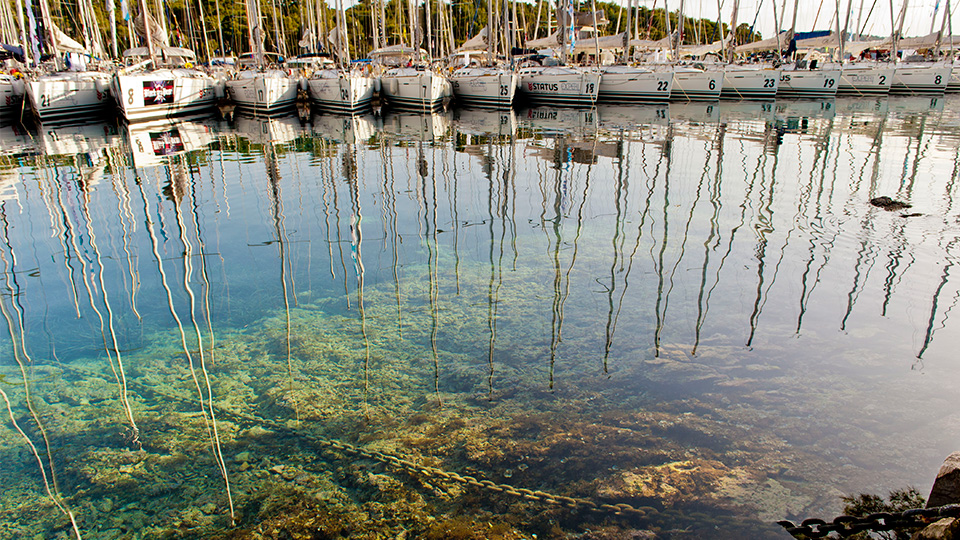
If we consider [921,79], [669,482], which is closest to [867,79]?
[921,79]

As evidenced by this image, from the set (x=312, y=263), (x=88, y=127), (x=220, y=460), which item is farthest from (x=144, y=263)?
(x=88, y=127)

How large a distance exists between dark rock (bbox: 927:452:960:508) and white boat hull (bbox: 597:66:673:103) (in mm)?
29523

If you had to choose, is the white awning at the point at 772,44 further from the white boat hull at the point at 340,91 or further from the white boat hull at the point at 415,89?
the white boat hull at the point at 340,91

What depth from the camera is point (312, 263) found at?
7.14 metres

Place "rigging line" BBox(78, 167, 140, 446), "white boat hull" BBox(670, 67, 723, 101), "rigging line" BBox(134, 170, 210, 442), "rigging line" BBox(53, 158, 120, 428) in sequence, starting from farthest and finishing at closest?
1. "white boat hull" BBox(670, 67, 723, 101)
2. "rigging line" BBox(53, 158, 120, 428)
3. "rigging line" BBox(134, 170, 210, 442)
4. "rigging line" BBox(78, 167, 140, 446)

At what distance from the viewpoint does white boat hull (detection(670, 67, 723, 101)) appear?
97.2 ft

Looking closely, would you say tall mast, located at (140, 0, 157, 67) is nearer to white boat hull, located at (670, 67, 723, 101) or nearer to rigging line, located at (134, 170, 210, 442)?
rigging line, located at (134, 170, 210, 442)

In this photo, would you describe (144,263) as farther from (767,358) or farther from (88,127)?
(88,127)

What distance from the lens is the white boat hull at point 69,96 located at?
72.6 feet

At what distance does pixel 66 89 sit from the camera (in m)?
23.0

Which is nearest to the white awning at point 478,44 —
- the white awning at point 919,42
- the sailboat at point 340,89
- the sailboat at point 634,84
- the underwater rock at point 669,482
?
the sailboat at point 634,84

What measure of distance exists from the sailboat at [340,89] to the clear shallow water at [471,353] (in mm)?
16673

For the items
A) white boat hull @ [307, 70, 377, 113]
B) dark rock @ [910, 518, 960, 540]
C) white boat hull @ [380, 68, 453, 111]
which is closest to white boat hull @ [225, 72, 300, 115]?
white boat hull @ [307, 70, 377, 113]

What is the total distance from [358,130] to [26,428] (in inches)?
704
